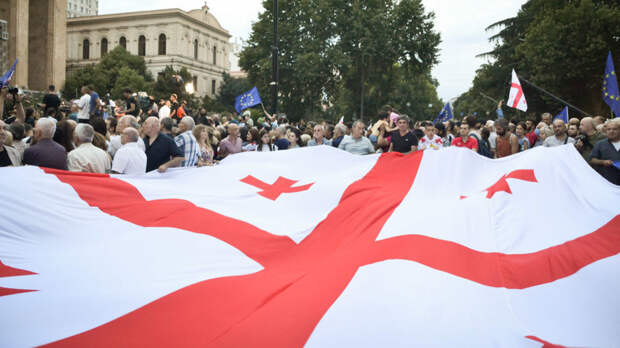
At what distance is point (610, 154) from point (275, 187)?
4.44m

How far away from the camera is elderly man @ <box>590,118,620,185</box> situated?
6.59 metres

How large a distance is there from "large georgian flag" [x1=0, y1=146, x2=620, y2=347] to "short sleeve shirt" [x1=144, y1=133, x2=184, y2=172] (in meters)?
0.60

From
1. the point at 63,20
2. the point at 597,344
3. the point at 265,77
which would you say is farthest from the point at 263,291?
the point at 63,20

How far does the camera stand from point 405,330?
309 centimetres

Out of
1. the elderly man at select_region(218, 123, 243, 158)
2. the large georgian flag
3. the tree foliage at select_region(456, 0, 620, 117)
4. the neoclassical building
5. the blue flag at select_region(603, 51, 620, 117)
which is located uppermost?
the neoclassical building

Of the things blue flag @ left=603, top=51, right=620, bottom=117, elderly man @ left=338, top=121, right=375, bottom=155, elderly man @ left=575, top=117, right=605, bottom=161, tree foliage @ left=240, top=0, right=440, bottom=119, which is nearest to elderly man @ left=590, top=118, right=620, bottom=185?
elderly man @ left=575, top=117, right=605, bottom=161

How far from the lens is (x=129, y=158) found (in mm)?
6184

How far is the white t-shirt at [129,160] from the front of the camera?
6168 millimetres

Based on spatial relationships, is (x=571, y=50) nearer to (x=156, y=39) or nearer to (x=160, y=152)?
(x=160, y=152)

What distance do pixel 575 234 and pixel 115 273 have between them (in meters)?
3.85

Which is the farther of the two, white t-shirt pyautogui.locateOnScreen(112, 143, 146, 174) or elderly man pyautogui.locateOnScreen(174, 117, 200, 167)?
elderly man pyautogui.locateOnScreen(174, 117, 200, 167)

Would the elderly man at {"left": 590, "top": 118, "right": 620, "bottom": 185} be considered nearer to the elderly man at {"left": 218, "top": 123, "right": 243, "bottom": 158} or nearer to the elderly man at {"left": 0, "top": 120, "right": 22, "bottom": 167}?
the elderly man at {"left": 218, "top": 123, "right": 243, "bottom": 158}

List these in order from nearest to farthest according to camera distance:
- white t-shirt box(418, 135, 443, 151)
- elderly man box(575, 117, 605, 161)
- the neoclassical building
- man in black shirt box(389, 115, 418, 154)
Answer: elderly man box(575, 117, 605, 161), man in black shirt box(389, 115, 418, 154), white t-shirt box(418, 135, 443, 151), the neoclassical building

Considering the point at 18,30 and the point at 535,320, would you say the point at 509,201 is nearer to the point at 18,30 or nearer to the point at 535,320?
the point at 535,320
